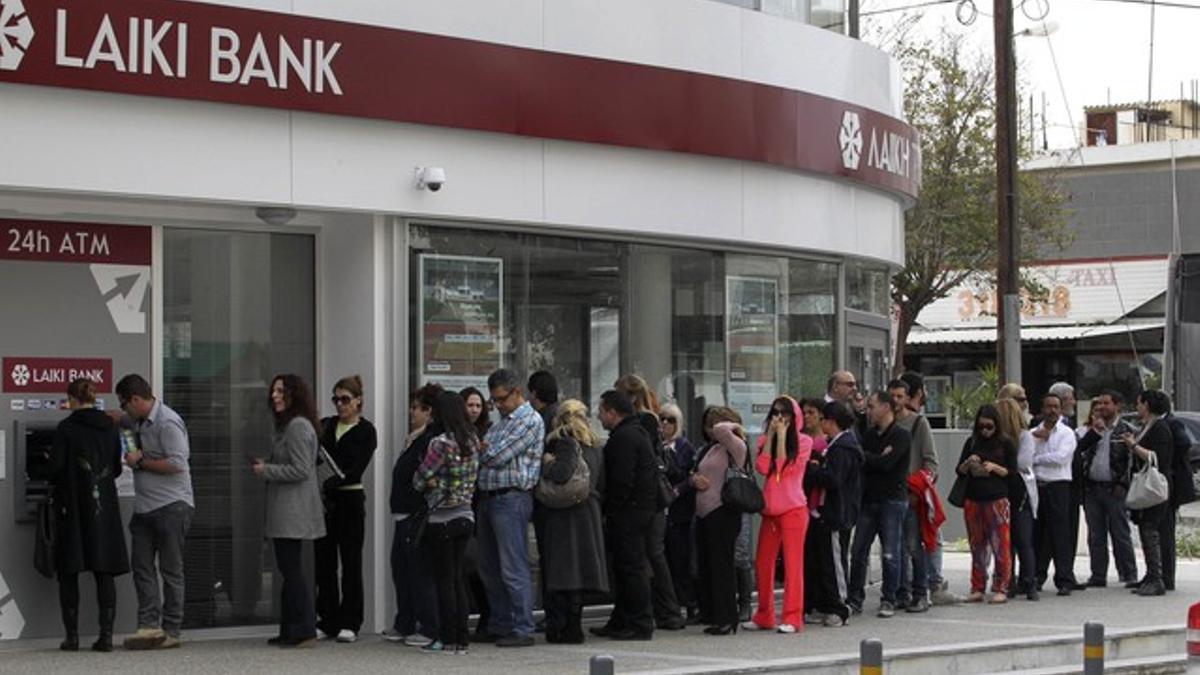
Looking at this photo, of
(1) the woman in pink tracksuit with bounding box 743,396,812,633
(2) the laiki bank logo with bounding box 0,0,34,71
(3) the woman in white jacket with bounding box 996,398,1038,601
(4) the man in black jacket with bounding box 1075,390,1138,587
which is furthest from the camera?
(4) the man in black jacket with bounding box 1075,390,1138,587

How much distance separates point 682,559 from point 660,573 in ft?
2.16

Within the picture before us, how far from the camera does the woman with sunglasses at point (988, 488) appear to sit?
53.8 ft

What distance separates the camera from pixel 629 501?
13.5 m

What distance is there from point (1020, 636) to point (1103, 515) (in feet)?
13.5

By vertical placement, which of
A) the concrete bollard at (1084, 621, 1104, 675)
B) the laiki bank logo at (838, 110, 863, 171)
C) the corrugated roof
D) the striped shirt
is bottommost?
the concrete bollard at (1084, 621, 1104, 675)

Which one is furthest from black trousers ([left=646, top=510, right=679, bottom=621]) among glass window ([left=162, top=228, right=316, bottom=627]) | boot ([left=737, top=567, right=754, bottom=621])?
glass window ([left=162, top=228, right=316, bottom=627])

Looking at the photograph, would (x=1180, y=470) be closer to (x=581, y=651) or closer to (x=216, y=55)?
(x=581, y=651)

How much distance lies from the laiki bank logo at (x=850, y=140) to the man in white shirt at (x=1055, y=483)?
2.58 m

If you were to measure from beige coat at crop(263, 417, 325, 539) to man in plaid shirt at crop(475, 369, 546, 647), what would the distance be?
1.06 metres

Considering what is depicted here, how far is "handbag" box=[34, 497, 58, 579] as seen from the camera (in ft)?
40.6

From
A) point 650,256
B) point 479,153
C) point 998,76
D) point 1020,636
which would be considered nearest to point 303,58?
point 479,153

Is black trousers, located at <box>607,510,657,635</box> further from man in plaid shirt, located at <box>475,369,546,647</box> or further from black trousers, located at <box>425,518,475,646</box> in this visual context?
black trousers, located at <box>425,518,475,646</box>

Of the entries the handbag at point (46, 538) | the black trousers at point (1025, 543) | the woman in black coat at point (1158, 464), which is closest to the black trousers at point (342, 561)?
the handbag at point (46, 538)

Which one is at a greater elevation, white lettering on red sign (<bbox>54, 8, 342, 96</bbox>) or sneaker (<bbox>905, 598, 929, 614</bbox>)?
white lettering on red sign (<bbox>54, 8, 342, 96</bbox>)
